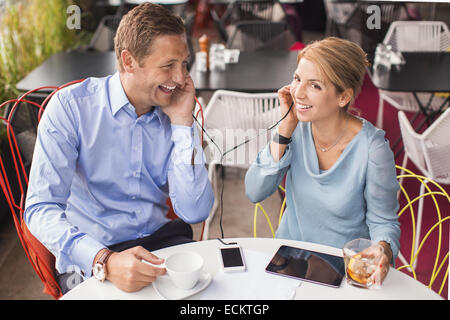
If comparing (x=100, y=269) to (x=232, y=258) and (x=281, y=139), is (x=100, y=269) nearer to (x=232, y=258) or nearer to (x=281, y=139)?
(x=232, y=258)

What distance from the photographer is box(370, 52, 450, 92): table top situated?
10.2 ft

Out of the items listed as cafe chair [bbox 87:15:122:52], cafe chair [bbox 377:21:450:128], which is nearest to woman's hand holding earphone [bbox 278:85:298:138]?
cafe chair [bbox 377:21:450:128]

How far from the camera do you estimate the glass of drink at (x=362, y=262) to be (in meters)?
1.32

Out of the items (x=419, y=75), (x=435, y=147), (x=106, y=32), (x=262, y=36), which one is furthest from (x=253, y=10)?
(x=435, y=147)

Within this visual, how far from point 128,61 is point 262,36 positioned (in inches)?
114

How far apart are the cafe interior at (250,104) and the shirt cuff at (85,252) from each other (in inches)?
14.3

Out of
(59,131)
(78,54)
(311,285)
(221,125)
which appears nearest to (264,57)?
(221,125)

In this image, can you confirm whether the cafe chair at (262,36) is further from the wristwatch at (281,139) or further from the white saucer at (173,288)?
the white saucer at (173,288)

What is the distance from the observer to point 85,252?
1.43 m

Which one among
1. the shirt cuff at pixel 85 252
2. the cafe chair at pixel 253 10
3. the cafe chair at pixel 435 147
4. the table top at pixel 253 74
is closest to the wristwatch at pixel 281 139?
the shirt cuff at pixel 85 252

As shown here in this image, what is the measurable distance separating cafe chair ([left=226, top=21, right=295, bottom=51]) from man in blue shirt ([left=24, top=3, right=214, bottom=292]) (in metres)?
2.71

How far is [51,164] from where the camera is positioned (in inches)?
61.9

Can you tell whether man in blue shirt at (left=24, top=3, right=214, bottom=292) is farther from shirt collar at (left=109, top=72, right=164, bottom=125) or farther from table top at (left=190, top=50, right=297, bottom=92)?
table top at (left=190, top=50, right=297, bottom=92)
